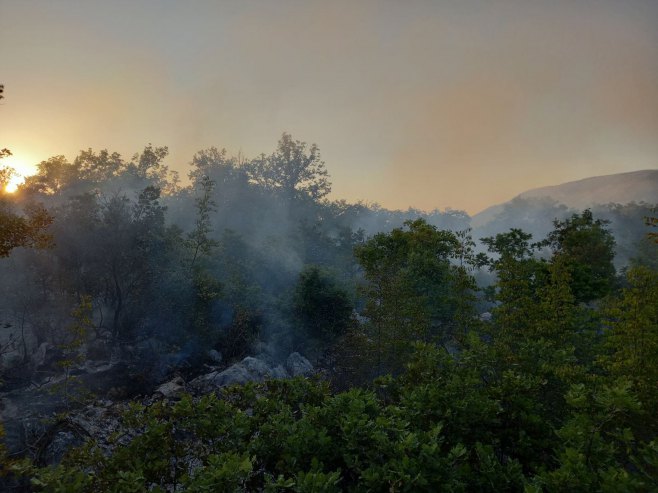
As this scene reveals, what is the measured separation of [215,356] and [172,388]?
4.92m

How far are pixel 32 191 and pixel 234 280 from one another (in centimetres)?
1497

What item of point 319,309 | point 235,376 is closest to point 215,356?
point 235,376

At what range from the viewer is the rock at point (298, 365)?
22.7 meters

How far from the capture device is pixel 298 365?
907 inches

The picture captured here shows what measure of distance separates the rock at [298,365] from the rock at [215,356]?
4153 mm

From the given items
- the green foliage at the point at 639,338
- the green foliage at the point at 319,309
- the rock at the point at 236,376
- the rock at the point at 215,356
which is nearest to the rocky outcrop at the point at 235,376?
the rock at the point at 236,376

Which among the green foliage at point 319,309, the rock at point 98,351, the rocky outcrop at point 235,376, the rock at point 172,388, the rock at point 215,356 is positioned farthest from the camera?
the green foliage at point 319,309

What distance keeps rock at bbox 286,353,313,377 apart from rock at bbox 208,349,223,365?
415 cm

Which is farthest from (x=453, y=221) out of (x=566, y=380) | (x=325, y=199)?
(x=566, y=380)

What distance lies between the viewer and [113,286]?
24516mm

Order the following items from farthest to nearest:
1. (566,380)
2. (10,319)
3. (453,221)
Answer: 1. (453,221)
2. (10,319)
3. (566,380)

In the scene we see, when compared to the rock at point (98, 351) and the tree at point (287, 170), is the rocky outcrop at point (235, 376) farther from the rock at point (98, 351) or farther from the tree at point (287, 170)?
the tree at point (287, 170)

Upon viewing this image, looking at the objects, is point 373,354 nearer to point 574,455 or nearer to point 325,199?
point 574,455

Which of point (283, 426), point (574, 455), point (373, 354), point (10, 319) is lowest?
point (373, 354)
